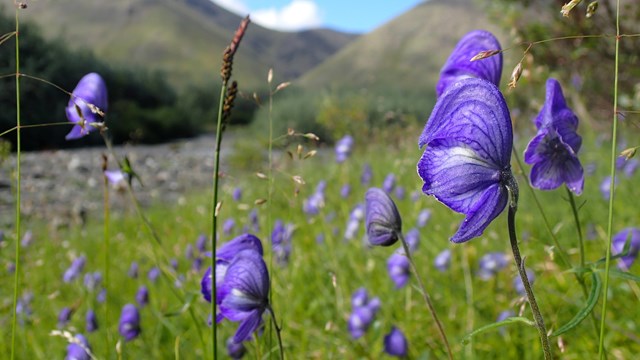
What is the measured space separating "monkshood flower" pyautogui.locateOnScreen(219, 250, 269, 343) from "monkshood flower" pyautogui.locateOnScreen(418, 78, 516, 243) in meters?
0.50

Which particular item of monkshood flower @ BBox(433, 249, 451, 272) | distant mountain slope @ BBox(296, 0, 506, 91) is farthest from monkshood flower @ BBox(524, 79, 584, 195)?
distant mountain slope @ BBox(296, 0, 506, 91)

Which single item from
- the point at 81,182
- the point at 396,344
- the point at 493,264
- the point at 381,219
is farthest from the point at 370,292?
the point at 81,182

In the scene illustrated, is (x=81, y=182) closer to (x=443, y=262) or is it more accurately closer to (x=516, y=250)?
(x=443, y=262)

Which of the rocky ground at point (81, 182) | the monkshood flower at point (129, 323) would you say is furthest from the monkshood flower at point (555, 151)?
the rocky ground at point (81, 182)

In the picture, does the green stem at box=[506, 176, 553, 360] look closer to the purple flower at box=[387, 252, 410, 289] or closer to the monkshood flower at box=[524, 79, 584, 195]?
the monkshood flower at box=[524, 79, 584, 195]

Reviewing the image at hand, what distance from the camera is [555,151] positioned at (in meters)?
1.12

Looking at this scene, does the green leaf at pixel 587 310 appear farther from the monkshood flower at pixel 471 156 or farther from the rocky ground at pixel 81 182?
the rocky ground at pixel 81 182

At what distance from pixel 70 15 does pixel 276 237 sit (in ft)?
327

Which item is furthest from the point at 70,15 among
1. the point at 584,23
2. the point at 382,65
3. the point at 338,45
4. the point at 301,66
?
the point at 584,23

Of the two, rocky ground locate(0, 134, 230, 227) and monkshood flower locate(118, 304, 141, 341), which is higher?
rocky ground locate(0, 134, 230, 227)

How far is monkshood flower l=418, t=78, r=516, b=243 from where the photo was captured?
73 centimetres

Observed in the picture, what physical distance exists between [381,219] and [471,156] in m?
0.55

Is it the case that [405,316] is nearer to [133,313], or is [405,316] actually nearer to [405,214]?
[133,313]

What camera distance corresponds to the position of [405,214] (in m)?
4.15
